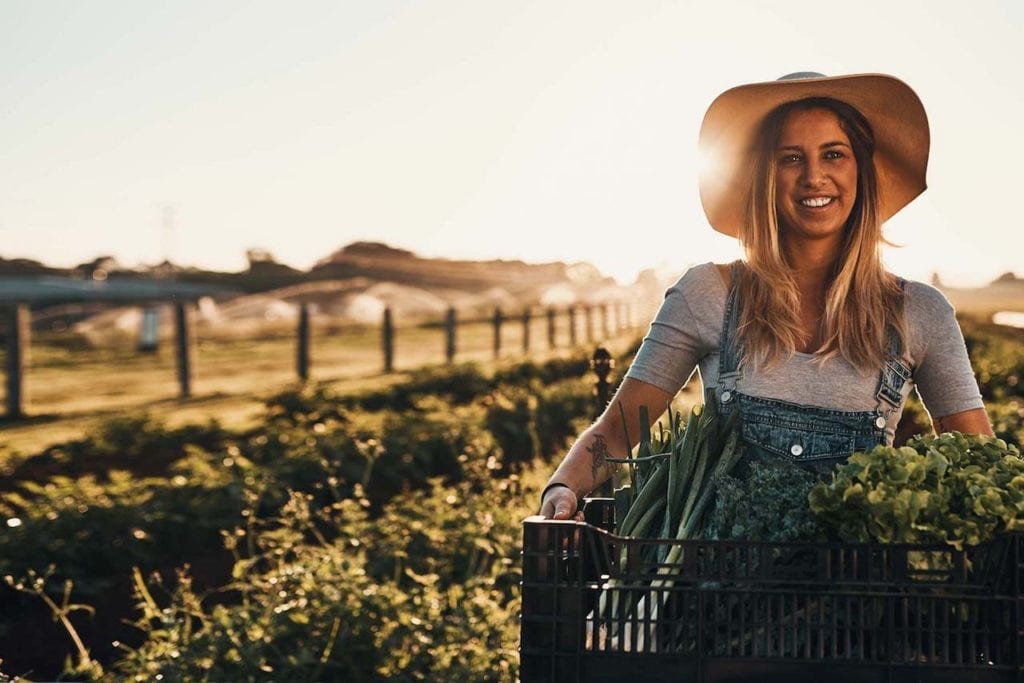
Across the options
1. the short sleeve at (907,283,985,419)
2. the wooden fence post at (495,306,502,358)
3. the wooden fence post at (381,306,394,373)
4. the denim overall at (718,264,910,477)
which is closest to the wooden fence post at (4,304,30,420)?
the wooden fence post at (381,306,394,373)

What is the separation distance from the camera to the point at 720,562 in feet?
5.87

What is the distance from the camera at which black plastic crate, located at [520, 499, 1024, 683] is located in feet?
5.84

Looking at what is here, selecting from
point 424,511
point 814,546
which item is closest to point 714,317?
point 814,546

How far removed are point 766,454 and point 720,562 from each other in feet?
2.45

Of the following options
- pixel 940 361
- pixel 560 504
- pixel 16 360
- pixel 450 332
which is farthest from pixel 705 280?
pixel 450 332

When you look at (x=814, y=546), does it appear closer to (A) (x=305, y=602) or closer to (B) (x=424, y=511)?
(A) (x=305, y=602)

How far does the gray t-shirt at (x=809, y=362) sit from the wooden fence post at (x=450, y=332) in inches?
687

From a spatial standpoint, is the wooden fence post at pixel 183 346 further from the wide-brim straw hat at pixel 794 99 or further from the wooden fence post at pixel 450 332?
the wide-brim straw hat at pixel 794 99

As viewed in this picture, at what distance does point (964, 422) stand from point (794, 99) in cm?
84

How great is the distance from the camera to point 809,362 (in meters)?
2.61

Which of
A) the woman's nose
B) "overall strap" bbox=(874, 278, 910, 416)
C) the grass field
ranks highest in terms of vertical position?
the woman's nose

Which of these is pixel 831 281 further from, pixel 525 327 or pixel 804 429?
pixel 525 327

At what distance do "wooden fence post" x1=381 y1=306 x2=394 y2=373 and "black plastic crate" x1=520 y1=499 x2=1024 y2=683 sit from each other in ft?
54.9

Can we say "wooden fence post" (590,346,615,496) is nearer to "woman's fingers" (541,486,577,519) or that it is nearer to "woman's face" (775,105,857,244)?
"woman's face" (775,105,857,244)
